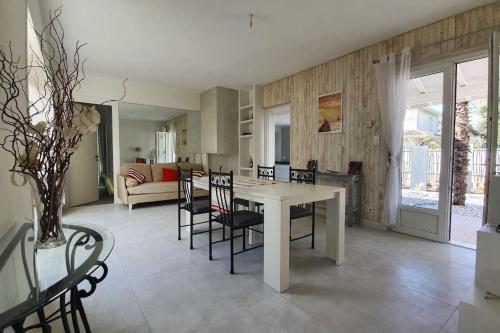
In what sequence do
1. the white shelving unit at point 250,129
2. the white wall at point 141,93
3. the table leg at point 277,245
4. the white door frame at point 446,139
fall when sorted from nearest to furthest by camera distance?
the table leg at point 277,245
the white door frame at point 446,139
the white wall at point 141,93
the white shelving unit at point 250,129

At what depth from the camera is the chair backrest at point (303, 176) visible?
3.01 m

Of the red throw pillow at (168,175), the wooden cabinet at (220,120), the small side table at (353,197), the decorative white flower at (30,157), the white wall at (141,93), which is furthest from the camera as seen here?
the wooden cabinet at (220,120)

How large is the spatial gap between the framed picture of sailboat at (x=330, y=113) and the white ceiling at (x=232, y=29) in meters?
0.62

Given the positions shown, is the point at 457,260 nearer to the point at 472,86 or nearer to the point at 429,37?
the point at 429,37

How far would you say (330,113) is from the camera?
4.14 m

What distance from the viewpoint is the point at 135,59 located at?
4.02 m

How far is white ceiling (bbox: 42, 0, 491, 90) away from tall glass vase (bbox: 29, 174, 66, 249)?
218 cm

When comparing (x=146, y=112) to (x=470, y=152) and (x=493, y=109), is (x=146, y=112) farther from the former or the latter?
(x=470, y=152)

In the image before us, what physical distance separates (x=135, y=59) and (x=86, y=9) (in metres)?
1.38

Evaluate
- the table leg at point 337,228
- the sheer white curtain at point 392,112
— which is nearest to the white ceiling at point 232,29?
the sheer white curtain at point 392,112

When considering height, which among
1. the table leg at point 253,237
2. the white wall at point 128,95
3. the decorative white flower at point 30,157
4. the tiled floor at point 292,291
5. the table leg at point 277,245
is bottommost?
the tiled floor at point 292,291

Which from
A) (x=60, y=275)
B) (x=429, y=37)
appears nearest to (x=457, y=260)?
(x=429, y=37)

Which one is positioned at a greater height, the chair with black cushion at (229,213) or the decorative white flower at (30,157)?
the decorative white flower at (30,157)

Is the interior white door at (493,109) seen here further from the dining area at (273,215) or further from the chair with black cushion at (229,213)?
the chair with black cushion at (229,213)
